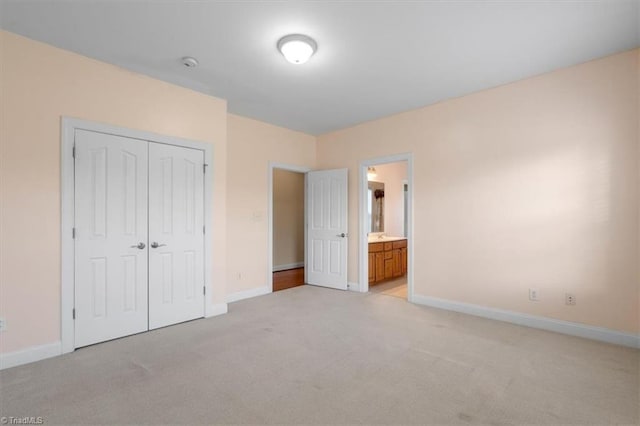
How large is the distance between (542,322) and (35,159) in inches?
202

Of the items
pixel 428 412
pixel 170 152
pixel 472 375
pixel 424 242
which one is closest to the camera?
pixel 428 412

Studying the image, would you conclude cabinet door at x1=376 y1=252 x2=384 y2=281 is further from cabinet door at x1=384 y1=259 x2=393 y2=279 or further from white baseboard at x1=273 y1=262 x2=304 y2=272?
white baseboard at x1=273 y1=262 x2=304 y2=272

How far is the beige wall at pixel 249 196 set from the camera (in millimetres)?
4482

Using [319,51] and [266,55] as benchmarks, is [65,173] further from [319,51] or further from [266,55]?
[319,51]

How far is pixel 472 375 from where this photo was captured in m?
2.31

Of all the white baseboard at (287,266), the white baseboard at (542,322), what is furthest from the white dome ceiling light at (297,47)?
the white baseboard at (287,266)

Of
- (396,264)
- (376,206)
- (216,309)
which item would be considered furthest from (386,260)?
(216,309)

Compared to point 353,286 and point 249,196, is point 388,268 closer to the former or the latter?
point 353,286

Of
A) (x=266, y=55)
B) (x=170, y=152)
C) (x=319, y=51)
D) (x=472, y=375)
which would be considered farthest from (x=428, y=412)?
(x=170, y=152)

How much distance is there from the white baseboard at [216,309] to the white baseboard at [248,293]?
0.51 m

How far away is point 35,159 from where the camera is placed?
2594 mm

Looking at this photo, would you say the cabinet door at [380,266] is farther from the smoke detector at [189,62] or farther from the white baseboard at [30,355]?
the white baseboard at [30,355]

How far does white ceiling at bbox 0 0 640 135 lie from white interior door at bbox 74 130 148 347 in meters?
0.91

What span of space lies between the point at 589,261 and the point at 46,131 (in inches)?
205
